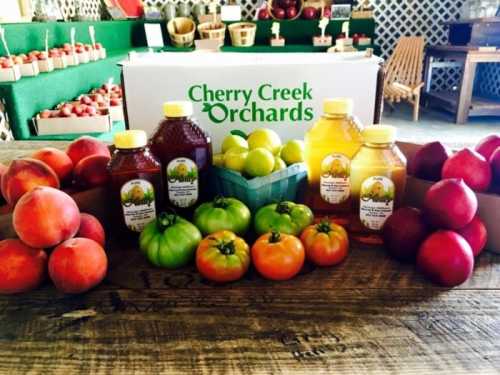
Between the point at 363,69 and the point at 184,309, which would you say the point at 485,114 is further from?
the point at 184,309

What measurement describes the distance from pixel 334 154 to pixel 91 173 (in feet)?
1.22

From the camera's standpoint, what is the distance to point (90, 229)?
0.59 meters

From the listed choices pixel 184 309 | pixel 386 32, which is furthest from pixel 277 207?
pixel 386 32

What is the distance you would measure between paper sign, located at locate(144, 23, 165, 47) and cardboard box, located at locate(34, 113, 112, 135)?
8.31 ft

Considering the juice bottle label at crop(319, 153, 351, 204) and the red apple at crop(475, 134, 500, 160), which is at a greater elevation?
the red apple at crop(475, 134, 500, 160)

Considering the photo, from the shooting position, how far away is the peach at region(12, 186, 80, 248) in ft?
1.72

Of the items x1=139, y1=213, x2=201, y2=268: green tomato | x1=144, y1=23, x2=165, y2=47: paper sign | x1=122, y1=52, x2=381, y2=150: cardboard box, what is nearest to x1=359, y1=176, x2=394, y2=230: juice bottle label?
x1=139, y1=213, x2=201, y2=268: green tomato

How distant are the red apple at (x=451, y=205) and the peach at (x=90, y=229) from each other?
44 centimetres

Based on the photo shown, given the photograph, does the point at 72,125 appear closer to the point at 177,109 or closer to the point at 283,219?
the point at 177,109

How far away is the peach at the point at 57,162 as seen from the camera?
699mm

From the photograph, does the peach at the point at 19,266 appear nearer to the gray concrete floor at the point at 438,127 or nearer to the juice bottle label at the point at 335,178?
the juice bottle label at the point at 335,178

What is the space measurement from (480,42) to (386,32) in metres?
1.26

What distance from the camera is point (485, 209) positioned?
619mm

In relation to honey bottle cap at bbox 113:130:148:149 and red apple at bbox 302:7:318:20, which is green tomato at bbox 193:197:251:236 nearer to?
honey bottle cap at bbox 113:130:148:149
